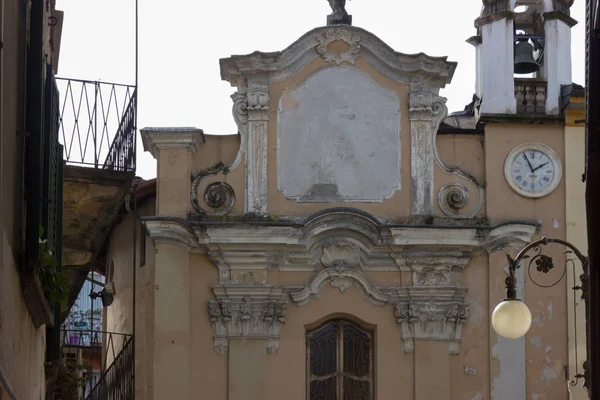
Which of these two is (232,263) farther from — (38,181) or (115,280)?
(38,181)

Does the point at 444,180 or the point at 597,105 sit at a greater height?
the point at 444,180

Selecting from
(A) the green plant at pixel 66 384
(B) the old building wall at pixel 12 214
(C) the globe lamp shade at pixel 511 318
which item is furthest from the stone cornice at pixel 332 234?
(B) the old building wall at pixel 12 214

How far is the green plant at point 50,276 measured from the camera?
1140 centimetres

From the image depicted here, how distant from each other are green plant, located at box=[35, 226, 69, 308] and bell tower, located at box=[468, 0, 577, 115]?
10.7 meters

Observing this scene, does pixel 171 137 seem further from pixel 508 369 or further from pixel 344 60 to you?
pixel 508 369

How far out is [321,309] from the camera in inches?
826

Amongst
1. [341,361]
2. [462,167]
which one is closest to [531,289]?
[462,167]

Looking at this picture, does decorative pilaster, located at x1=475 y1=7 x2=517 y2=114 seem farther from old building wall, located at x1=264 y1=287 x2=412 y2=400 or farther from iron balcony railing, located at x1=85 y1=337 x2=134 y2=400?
iron balcony railing, located at x1=85 y1=337 x2=134 y2=400

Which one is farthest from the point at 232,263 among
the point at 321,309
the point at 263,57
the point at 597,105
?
the point at 597,105

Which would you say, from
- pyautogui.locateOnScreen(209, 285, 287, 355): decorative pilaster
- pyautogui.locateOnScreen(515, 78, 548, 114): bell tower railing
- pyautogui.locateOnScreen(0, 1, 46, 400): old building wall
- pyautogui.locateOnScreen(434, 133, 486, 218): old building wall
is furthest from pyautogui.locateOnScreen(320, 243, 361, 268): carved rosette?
pyautogui.locateOnScreen(0, 1, 46, 400): old building wall

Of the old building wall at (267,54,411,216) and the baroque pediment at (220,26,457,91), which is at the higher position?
the baroque pediment at (220,26,457,91)

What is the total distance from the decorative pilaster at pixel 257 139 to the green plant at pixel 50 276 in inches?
363

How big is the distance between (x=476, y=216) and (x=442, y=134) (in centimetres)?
117

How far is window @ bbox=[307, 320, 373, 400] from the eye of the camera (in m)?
21.2
